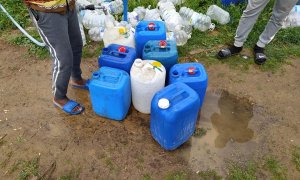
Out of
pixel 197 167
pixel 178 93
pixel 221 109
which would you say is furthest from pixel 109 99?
pixel 221 109

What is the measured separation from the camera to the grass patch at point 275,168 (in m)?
2.84

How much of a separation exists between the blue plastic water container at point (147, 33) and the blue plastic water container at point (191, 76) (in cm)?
60

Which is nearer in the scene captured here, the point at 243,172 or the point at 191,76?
the point at 243,172

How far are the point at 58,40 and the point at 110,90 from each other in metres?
0.73

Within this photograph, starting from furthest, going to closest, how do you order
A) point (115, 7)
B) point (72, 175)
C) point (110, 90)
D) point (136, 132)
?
point (115, 7), point (136, 132), point (110, 90), point (72, 175)

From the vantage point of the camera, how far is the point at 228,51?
4250 mm

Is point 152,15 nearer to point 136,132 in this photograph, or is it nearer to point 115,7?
point 115,7

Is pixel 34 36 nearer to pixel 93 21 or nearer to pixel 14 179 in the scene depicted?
pixel 93 21

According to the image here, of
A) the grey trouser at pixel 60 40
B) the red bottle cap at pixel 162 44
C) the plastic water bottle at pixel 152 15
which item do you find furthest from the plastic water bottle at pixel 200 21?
the grey trouser at pixel 60 40

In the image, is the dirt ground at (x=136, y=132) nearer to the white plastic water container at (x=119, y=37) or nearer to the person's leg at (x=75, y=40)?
the person's leg at (x=75, y=40)

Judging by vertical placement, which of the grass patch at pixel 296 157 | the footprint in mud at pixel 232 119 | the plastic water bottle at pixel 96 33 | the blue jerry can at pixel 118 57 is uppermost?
the blue jerry can at pixel 118 57

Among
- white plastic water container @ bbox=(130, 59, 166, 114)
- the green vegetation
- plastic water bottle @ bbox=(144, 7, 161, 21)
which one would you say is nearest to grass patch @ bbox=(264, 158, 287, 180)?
white plastic water container @ bbox=(130, 59, 166, 114)

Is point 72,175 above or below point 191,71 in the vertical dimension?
below

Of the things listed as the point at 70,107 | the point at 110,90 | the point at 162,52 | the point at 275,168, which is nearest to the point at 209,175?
the point at 275,168
